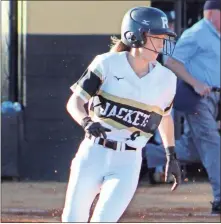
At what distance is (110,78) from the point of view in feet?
16.8

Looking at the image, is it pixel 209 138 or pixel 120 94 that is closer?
pixel 120 94

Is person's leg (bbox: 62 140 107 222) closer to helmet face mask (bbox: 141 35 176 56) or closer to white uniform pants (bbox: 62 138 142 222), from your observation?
white uniform pants (bbox: 62 138 142 222)

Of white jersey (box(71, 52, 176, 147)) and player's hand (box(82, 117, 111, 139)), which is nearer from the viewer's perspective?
player's hand (box(82, 117, 111, 139))

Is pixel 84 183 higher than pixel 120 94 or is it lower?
lower

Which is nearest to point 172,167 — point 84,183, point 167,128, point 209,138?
point 167,128

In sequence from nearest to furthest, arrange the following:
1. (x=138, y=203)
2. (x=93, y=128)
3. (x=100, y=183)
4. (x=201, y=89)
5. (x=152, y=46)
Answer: (x=93, y=128) → (x=100, y=183) → (x=152, y=46) → (x=201, y=89) → (x=138, y=203)

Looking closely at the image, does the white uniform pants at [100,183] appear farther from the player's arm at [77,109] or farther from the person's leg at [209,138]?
the person's leg at [209,138]

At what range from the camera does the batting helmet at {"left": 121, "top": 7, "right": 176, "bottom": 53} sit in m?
5.16

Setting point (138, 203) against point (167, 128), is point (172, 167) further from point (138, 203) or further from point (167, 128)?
point (138, 203)

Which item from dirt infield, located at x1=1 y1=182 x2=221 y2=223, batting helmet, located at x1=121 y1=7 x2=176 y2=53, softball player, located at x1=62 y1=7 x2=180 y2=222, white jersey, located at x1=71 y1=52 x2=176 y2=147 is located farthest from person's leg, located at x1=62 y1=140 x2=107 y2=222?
dirt infield, located at x1=1 y1=182 x2=221 y2=223

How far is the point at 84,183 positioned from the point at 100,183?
0.11 meters

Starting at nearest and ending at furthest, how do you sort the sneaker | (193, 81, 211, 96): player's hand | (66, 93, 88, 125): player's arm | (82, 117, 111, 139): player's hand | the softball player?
(82, 117, 111, 139): player's hand < (66, 93, 88, 125): player's arm < the softball player < (193, 81, 211, 96): player's hand < the sneaker

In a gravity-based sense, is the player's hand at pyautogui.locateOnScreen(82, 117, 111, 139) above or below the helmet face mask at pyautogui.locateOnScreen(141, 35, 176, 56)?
below

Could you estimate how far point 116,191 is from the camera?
502 centimetres
